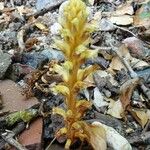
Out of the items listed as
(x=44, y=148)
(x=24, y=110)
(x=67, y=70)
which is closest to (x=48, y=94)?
(x=24, y=110)

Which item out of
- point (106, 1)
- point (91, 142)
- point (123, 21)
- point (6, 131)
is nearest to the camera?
point (91, 142)

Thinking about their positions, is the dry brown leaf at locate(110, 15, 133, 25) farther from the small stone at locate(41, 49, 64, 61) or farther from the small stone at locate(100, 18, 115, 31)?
the small stone at locate(41, 49, 64, 61)

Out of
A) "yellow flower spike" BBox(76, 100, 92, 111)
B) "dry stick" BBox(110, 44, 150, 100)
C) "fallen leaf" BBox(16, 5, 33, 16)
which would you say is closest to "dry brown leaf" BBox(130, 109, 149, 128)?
"dry stick" BBox(110, 44, 150, 100)

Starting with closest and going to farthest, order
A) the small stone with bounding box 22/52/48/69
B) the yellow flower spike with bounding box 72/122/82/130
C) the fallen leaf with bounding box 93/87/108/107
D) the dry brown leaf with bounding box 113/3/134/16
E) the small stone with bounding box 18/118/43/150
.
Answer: the yellow flower spike with bounding box 72/122/82/130 < the small stone with bounding box 18/118/43/150 < the fallen leaf with bounding box 93/87/108/107 < the small stone with bounding box 22/52/48/69 < the dry brown leaf with bounding box 113/3/134/16

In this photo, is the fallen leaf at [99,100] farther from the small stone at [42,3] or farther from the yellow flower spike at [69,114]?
the small stone at [42,3]

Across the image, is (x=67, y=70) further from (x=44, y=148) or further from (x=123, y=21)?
(x=123, y=21)

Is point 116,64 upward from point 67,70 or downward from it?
downward

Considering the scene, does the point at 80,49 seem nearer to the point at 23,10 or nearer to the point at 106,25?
the point at 106,25

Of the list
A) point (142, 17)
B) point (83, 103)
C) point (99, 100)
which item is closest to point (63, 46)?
point (83, 103)
